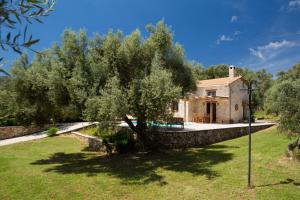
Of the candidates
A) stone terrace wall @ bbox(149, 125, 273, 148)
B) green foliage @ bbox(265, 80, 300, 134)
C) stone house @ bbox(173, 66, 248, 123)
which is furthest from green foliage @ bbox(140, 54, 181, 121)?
stone house @ bbox(173, 66, 248, 123)

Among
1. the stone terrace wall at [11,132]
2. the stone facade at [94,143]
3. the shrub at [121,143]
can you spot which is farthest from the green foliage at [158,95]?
the stone terrace wall at [11,132]

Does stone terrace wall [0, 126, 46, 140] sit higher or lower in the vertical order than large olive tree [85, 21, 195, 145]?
lower

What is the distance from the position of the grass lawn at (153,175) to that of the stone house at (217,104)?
1335cm

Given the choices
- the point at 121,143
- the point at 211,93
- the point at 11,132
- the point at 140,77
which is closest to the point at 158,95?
the point at 140,77

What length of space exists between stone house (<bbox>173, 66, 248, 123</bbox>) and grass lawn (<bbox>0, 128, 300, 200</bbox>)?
43.8ft

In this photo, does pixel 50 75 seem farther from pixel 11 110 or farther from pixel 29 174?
pixel 29 174

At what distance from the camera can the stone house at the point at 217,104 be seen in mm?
29069

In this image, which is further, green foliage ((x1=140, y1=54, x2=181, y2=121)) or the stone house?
the stone house

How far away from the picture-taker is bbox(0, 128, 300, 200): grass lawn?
9.08 m

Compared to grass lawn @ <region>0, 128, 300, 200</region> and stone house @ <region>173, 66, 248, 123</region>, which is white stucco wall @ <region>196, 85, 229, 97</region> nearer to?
stone house @ <region>173, 66, 248, 123</region>

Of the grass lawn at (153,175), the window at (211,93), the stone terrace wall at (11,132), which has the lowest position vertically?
the grass lawn at (153,175)

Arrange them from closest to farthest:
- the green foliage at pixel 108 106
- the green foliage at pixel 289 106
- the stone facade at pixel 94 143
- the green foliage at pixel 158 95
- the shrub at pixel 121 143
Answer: the green foliage at pixel 289 106, the green foliage at pixel 108 106, the green foliage at pixel 158 95, the shrub at pixel 121 143, the stone facade at pixel 94 143

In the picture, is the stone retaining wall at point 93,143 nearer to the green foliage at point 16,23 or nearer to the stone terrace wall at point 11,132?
the stone terrace wall at point 11,132

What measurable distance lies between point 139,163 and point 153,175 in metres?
2.72
